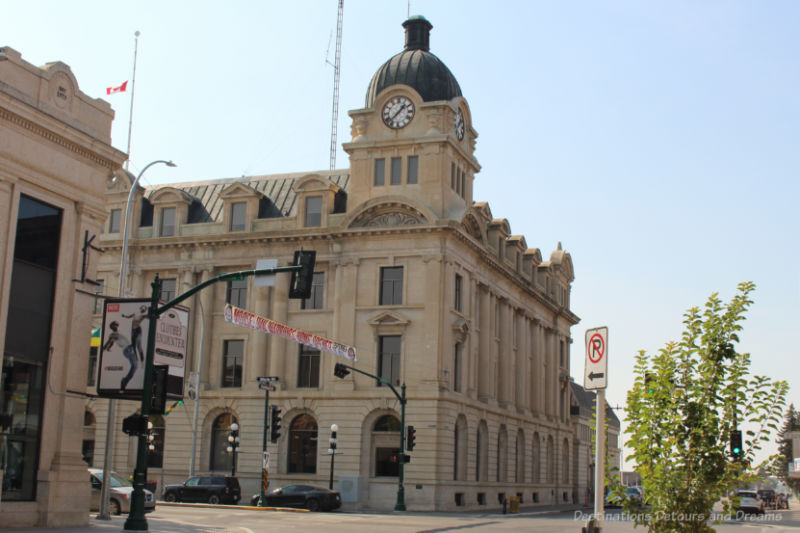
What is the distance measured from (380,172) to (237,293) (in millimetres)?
12330

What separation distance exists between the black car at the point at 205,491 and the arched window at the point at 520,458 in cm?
2726

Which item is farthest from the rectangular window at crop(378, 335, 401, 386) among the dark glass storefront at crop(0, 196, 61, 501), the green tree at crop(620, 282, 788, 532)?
the green tree at crop(620, 282, 788, 532)

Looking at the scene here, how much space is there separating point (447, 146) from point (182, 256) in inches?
752

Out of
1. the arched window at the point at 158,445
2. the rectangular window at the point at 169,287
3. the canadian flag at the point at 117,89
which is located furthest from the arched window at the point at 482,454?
the canadian flag at the point at 117,89

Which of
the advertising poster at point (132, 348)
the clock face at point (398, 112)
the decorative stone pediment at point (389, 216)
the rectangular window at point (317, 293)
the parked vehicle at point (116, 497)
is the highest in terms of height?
the clock face at point (398, 112)

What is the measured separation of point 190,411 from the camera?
5903 centimetres

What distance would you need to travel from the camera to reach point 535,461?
73938 millimetres

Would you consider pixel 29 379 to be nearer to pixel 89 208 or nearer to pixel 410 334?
pixel 89 208

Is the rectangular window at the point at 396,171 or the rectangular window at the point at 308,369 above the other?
the rectangular window at the point at 396,171

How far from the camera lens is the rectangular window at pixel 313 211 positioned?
5916 centimetres

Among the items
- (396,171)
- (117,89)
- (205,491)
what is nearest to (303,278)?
(117,89)

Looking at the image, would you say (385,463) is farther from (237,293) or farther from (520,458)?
(520,458)

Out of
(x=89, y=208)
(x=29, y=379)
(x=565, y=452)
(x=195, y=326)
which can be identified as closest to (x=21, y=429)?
(x=29, y=379)

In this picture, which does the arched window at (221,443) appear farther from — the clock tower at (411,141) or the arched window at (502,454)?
the arched window at (502,454)
